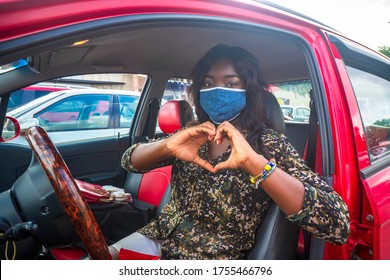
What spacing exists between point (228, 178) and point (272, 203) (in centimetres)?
24

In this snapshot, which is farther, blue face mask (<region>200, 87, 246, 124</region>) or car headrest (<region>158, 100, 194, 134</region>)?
car headrest (<region>158, 100, 194, 134</region>)

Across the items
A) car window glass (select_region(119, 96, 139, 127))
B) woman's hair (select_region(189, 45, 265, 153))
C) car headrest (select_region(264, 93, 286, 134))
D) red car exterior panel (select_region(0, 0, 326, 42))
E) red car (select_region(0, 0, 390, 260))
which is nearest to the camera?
red car exterior panel (select_region(0, 0, 326, 42))

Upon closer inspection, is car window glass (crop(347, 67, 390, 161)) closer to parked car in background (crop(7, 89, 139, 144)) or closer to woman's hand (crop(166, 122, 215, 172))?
woman's hand (crop(166, 122, 215, 172))

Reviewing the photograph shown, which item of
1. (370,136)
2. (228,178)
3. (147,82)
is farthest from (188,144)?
(147,82)

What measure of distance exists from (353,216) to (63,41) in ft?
4.44

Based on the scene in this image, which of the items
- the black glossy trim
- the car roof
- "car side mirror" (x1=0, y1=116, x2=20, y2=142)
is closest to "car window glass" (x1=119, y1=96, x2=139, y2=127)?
the car roof

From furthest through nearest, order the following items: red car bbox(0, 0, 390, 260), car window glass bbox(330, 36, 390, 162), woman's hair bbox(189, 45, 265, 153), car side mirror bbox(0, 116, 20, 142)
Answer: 1. car side mirror bbox(0, 116, 20, 142)
2. car window glass bbox(330, 36, 390, 162)
3. woman's hair bbox(189, 45, 265, 153)
4. red car bbox(0, 0, 390, 260)

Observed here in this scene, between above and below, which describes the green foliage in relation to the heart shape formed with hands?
above

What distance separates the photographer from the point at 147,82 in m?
3.53

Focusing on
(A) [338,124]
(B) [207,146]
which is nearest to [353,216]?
(A) [338,124]

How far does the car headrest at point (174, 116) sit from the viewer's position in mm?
2422

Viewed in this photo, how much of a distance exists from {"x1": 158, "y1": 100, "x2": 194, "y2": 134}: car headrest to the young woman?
Result: 60 centimetres

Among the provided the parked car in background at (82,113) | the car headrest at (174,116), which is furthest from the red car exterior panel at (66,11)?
the parked car in background at (82,113)

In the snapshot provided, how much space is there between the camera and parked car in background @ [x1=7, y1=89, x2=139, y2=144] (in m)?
3.37
